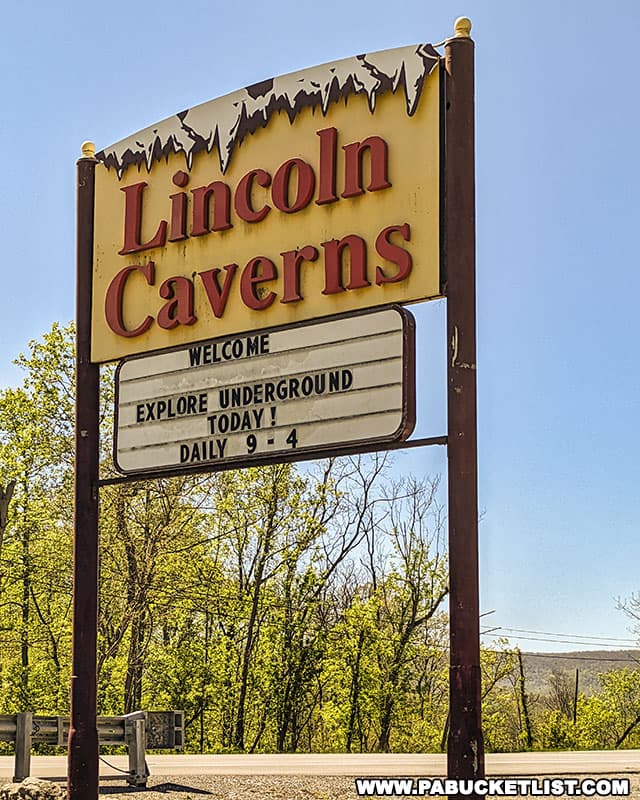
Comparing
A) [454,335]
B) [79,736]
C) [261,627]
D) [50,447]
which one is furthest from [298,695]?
[454,335]

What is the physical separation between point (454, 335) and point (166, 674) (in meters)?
29.9

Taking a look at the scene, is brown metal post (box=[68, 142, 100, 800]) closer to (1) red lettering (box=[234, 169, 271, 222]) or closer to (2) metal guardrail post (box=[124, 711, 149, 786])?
(1) red lettering (box=[234, 169, 271, 222])

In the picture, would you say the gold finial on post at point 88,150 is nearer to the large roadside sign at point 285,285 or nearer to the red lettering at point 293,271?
the large roadside sign at point 285,285

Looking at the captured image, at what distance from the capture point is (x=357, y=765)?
1719 centimetres

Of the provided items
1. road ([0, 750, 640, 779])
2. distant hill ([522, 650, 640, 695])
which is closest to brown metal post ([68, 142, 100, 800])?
road ([0, 750, 640, 779])

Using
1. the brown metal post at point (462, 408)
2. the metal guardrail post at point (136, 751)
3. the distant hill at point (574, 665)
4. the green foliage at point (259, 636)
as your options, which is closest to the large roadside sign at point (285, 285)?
the brown metal post at point (462, 408)

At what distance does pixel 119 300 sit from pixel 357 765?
8.97 metres

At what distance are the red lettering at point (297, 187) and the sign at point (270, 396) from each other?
3.34 feet

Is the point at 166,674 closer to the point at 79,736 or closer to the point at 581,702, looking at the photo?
the point at 581,702

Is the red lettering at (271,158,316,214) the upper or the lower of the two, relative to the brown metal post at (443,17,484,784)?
upper

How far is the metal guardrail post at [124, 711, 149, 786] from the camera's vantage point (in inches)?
505

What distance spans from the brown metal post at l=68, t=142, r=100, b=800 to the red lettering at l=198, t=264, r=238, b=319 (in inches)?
56.4

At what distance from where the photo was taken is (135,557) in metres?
30.7

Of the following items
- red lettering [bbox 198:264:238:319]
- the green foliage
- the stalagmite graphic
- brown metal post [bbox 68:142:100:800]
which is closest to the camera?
the stalagmite graphic
